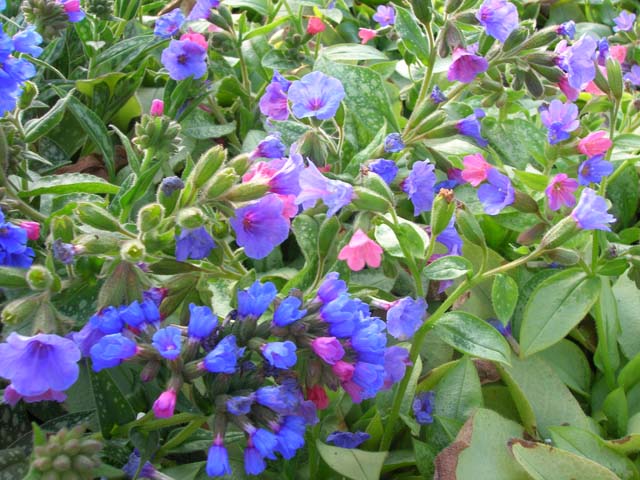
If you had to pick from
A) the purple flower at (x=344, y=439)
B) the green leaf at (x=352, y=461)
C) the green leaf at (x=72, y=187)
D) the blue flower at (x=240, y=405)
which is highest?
the green leaf at (x=72, y=187)

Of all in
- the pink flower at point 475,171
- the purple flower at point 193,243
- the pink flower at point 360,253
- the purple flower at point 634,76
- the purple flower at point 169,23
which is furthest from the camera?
the purple flower at point 634,76

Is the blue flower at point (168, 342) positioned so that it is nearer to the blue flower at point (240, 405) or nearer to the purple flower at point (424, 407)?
the blue flower at point (240, 405)

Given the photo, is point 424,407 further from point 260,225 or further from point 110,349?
point 110,349

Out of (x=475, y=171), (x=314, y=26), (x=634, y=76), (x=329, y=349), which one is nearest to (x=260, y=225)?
(x=329, y=349)

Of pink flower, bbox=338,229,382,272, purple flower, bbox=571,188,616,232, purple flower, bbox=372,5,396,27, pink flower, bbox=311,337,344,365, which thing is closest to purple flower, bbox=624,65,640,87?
purple flower, bbox=372,5,396,27

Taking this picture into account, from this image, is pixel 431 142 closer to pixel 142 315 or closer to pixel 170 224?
pixel 170 224

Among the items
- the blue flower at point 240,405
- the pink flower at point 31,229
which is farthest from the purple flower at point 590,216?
the pink flower at point 31,229
